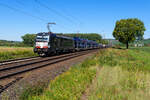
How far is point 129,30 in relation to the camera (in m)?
55.6

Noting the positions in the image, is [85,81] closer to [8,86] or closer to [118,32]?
[8,86]

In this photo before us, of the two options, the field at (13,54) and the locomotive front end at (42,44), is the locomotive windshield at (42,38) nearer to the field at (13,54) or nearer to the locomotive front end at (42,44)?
the locomotive front end at (42,44)

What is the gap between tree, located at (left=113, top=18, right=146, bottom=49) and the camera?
55500 millimetres

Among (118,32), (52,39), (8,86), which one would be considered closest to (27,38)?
(118,32)

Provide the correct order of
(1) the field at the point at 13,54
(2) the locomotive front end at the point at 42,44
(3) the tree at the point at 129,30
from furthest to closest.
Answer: (3) the tree at the point at 129,30, (2) the locomotive front end at the point at 42,44, (1) the field at the point at 13,54

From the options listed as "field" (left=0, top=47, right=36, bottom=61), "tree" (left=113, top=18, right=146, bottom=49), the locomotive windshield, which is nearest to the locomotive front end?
the locomotive windshield

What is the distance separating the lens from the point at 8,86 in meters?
6.13

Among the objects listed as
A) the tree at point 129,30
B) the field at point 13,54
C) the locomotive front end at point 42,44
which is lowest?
the field at point 13,54

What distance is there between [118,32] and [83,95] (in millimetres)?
57859

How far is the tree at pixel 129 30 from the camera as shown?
55500mm

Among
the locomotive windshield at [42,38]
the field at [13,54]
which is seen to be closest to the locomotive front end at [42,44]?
the locomotive windshield at [42,38]

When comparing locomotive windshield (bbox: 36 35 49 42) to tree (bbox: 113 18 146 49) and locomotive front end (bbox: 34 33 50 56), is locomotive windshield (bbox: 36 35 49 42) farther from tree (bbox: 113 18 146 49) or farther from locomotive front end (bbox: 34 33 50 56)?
tree (bbox: 113 18 146 49)

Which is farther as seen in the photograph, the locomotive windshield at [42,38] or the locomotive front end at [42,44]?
the locomotive windshield at [42,38]

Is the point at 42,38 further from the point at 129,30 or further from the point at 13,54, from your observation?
the point at 129,30
